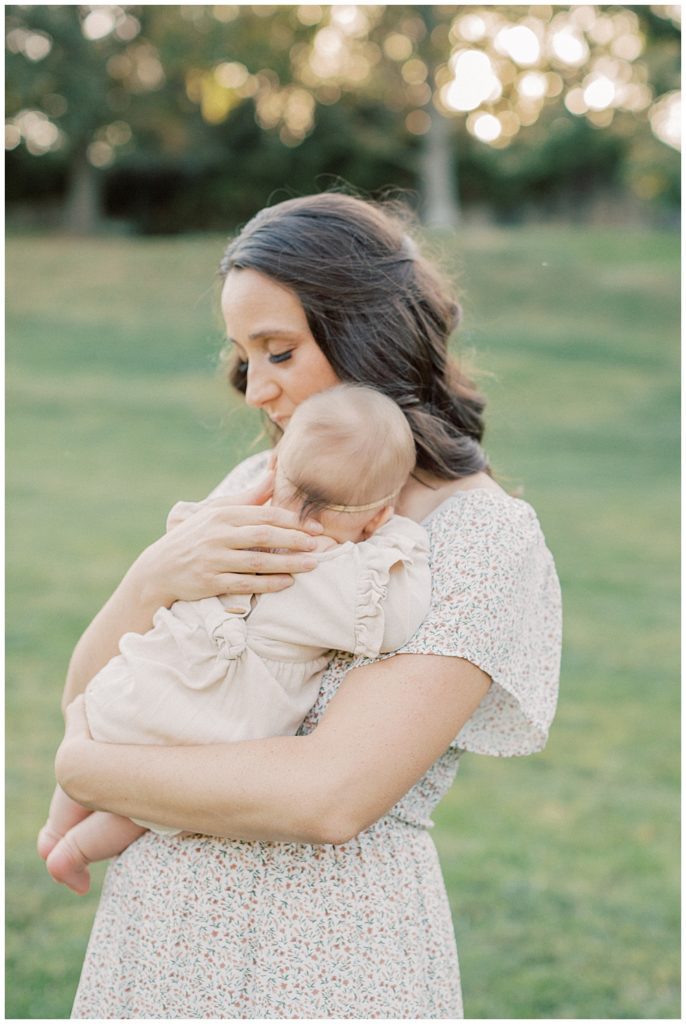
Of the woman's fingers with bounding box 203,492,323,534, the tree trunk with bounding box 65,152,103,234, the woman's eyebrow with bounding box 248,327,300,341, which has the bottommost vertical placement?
the woman's fingers with bounding box 203,492,323,534

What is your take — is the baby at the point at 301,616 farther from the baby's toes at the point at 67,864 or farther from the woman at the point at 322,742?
the baby's toes at the point at 67,864

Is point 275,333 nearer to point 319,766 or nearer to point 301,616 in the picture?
point 301,616

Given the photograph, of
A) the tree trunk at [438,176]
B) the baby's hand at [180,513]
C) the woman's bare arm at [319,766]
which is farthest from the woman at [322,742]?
the tree trunk at [438,176]

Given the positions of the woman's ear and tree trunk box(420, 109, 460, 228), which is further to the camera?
tree trunk box(420, 109, 460, 228)

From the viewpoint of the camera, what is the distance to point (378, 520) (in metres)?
1.93

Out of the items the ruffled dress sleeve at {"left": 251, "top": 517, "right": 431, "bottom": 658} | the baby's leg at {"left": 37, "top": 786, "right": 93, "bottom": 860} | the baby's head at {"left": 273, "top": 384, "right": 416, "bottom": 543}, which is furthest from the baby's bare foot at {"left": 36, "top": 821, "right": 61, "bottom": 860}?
the baby's head at {"left": 273, "top": 384, "right": 416, "bottom": 543}

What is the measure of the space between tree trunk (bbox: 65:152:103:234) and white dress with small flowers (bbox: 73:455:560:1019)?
94.9 feet

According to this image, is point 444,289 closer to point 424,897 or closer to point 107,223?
point 424,897

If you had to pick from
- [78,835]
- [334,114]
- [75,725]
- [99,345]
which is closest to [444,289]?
[75,725]

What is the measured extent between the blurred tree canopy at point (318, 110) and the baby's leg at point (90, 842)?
23277 millimetres

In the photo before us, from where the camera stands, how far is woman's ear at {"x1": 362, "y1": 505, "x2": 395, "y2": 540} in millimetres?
1925

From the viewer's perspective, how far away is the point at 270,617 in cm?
181

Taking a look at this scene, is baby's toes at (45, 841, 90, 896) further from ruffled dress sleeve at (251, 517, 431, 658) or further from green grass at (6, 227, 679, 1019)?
green grass at (6, 227, 679, 1019)

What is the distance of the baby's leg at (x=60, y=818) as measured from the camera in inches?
86.4
